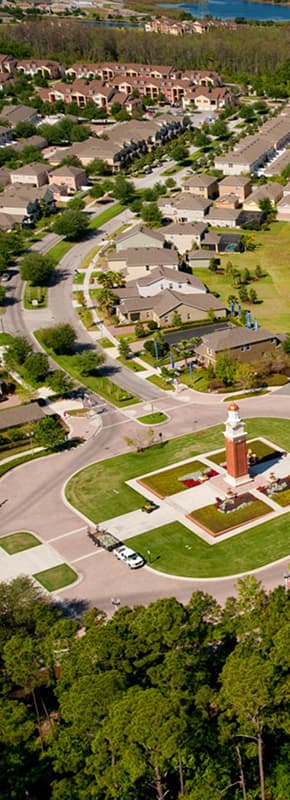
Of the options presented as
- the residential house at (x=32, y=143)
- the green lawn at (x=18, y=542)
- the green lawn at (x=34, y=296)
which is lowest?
the green lawn at (x=18, y=542)

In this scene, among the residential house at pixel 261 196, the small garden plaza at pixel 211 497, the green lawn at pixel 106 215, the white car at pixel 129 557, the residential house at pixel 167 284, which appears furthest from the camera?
the residential house at pixel 261 196

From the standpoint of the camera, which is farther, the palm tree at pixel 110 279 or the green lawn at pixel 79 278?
the green lawn at pixel 79 278

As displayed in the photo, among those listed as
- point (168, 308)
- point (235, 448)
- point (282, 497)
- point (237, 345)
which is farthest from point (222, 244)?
point (282, 497)

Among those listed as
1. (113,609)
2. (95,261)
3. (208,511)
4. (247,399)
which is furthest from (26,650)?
(95,261)

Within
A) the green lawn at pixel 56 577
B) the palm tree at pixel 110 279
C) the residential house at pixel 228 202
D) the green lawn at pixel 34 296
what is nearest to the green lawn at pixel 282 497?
the green lawn at pixel 56 577

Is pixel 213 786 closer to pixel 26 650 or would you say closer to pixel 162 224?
pixel 26 650

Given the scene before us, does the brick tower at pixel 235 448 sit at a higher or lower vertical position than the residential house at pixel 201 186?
lower

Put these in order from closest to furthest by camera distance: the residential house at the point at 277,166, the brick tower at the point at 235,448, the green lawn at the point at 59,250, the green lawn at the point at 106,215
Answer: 1. the brick tower at the point at 235,448
2. the green lawn at the point at 59,250
3. the green lawn at the point at 106,215
4. the residential house at the point at 277,166

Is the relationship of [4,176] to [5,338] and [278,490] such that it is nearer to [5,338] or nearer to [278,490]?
[5,338]

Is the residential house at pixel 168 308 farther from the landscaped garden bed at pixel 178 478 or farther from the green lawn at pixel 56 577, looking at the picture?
the green lawn at pixel 56 577
